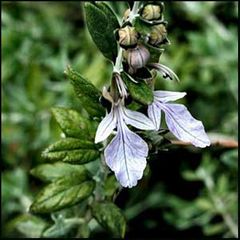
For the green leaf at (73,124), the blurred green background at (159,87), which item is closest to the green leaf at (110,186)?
the green leaf at (73,124)

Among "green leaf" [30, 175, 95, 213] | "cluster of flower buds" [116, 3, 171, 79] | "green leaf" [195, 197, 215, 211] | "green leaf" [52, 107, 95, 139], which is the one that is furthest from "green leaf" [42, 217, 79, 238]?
"green leaf" [195, 197, 215, 211]

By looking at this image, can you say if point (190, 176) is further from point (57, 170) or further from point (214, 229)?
point (57, 170)

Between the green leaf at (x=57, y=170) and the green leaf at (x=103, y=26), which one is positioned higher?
the green leaf at (x=103, y=26)

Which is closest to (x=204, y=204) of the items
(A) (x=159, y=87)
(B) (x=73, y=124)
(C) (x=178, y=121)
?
(A) (x=159, y=87)

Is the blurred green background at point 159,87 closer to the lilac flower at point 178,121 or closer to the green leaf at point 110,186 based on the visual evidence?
the green leaf at point 110,186

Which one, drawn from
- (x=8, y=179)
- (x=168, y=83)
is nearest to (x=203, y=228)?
(x=168, y=83)

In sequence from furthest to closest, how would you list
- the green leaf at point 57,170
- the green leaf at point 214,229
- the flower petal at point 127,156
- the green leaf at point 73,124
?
the green leaf at point 214,229 → the green leaf at point 57,170 → the green leaf at point 73,124 → the flower petal at point 127,156

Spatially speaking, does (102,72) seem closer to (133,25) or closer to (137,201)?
(137,201)
